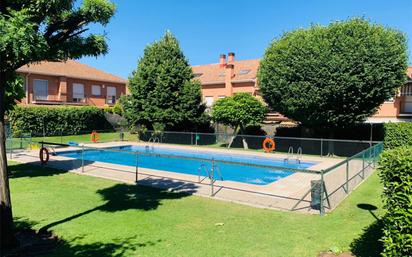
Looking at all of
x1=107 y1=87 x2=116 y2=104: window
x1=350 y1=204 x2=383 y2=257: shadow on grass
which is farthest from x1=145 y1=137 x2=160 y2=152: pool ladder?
x1=350 y1=204 x2=383 y2=257: shadow on grass

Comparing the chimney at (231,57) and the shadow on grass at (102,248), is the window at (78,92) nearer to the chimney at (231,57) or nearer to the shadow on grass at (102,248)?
the chimney at (231,57)

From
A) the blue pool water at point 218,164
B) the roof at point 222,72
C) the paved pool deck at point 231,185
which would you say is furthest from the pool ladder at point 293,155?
the roof at point 222,72

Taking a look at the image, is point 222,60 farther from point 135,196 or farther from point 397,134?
point 135,196

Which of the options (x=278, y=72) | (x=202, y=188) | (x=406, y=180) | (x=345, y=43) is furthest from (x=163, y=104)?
(x=406, y=180)

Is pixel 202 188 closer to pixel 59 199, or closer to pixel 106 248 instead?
pixel 59 199

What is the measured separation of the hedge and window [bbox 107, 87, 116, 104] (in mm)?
7013

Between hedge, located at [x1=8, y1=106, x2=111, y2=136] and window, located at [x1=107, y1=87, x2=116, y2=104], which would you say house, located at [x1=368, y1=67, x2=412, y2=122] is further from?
window, located at [x1=107, y1=87, x2=116, y2=104]

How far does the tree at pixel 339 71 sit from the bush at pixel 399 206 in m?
13.8

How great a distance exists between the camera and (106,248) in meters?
5.91

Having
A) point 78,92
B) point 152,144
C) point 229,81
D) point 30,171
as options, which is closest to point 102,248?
point 30,171

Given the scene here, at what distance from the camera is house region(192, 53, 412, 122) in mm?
28062

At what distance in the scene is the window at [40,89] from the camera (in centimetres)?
3313

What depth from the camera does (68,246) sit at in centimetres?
604

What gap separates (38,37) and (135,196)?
5975mm
